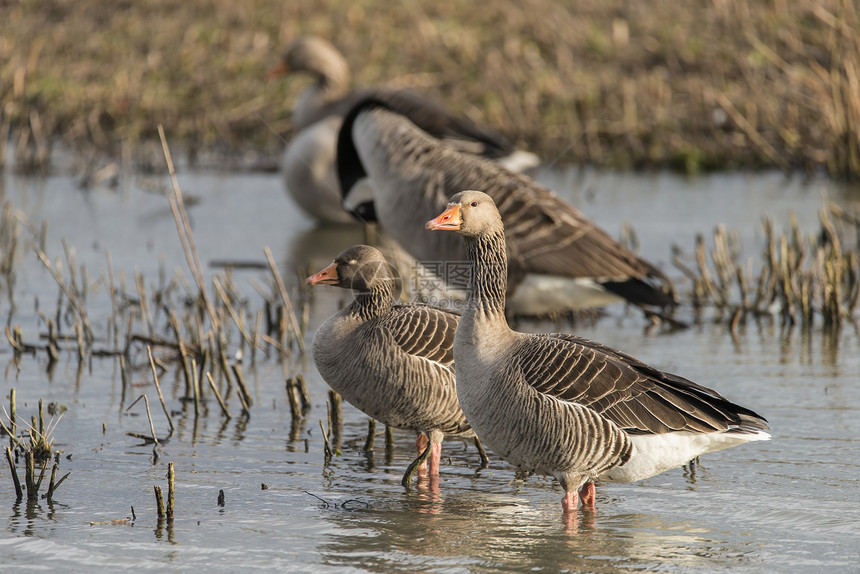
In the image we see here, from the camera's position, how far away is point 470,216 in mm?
5156

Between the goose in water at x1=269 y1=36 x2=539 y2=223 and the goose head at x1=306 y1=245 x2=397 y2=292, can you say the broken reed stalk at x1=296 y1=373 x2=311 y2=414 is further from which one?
the goose in water at x1=269 y1=36 x2=539 y2=223

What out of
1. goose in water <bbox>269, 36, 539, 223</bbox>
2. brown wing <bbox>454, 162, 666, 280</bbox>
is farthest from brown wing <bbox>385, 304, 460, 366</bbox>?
goose in water <bbox>269, 36, 539, 223</bbox>

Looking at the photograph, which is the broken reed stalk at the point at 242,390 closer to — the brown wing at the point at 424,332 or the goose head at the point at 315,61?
the brown wing at the point at 424,332

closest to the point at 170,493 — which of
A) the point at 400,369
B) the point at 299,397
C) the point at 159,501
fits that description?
the point at 159,501

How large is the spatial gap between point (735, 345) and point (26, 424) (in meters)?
4.84

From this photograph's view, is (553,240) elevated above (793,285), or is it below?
above

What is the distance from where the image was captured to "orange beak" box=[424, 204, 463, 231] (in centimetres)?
504

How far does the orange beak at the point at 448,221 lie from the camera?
16.5 ft

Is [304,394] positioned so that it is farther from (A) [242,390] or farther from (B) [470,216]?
(B) [470,216]

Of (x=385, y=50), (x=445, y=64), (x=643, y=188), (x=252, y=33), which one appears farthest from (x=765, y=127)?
(x=252, y=33)

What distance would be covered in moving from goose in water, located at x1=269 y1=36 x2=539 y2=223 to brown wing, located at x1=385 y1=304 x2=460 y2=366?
532cm

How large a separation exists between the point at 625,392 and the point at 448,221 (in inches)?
44.2

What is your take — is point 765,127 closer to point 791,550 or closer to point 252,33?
point 252,33

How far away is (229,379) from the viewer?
673 centimetres
